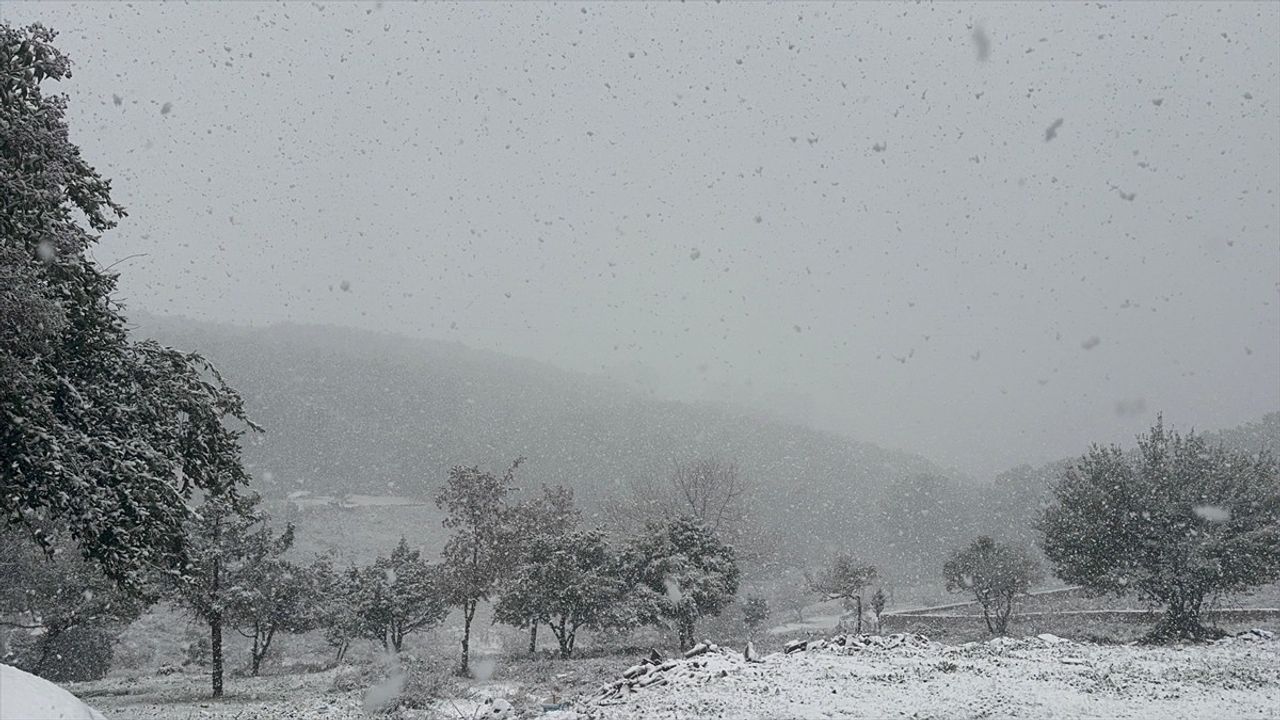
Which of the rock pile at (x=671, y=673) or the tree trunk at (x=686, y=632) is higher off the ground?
the rock pile at (x=671, y=673)

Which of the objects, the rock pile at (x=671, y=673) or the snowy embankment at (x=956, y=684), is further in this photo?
the rock pile at (x=671, y=673)

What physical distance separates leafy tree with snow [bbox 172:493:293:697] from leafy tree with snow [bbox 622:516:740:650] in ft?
50.7

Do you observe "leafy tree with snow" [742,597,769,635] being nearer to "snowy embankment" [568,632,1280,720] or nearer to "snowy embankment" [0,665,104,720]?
"snowy embankment" [568,632,1280,720]

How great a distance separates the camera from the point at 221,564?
23469 millimetres

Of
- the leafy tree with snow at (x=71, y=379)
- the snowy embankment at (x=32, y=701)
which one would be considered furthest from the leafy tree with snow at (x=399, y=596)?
the snowy embankment at (x=32, y=701)

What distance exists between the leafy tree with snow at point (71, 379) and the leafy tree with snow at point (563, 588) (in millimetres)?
17590

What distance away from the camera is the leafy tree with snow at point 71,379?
9969 millimetres

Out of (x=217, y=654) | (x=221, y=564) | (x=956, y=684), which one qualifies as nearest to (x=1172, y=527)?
(x=956, y=684)

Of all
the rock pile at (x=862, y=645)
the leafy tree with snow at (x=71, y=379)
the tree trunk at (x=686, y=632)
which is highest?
the leafy tree with snow at (x=71, y=379)

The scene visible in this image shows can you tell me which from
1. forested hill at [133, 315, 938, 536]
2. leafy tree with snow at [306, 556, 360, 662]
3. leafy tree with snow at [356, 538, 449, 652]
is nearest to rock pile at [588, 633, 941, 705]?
leafy tree with snow at [356, 538, 449, 652]

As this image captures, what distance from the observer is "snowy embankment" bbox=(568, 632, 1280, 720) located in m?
10.1

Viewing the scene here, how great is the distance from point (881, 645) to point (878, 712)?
756cm

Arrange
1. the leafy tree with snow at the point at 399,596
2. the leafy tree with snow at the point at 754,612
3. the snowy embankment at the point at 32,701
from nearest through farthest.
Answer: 1. the snowy embankment at the point at 32,701
2. the leafy tree with snow at the point at 399,596
3. the leafy tree with snow at the point at 754,612

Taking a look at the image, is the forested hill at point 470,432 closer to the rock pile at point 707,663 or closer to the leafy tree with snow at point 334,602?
the leafy tree with snow at point 334,602
